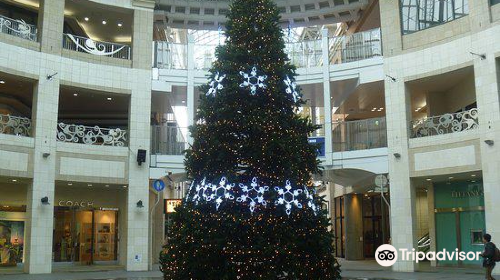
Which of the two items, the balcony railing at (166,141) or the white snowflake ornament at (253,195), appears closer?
the white snowflake ornament at (253,195)

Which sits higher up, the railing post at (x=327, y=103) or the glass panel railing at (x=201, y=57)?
the glass panel railing at (x=201, y=57)

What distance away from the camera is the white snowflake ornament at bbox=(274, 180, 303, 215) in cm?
934

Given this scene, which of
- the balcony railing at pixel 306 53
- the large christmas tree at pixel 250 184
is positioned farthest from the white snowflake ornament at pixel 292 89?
the balcony railing at pixel 306 53

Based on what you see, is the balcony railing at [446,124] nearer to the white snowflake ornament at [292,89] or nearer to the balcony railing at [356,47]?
the balcony railing at [356,47]

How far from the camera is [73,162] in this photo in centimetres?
2228

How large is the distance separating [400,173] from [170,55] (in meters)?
11.3

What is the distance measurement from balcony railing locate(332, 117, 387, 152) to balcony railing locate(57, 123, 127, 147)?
926 cm

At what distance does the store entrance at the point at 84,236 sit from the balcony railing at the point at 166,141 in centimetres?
461

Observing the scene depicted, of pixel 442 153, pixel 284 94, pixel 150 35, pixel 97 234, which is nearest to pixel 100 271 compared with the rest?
pixel 97 234

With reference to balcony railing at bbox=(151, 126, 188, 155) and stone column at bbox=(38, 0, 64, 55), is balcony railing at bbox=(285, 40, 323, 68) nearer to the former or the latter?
balcony railing at bbox=(151, 126, 188, 155)

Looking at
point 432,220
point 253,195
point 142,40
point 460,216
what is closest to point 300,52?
point 142,40

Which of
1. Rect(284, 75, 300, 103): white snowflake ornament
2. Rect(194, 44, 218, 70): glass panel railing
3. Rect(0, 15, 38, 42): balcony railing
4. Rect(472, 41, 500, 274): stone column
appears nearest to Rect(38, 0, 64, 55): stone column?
Rect(0, 15, 38, 42): balcony railing

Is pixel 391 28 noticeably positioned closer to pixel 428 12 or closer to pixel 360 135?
pixel 428 12

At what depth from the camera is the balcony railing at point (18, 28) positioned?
21.6m
